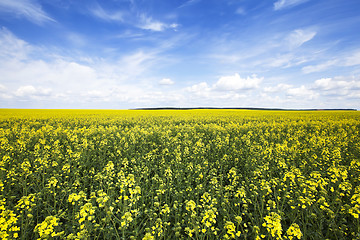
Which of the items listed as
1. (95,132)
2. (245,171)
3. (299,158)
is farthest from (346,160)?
(95,132)

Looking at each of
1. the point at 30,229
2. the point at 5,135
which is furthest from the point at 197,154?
the point at 5,135

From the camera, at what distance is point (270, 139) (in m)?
11.4

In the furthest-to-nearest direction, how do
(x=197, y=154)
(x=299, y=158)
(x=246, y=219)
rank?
(x=197, y=154)
(x=299, y=158)
(x=246, y=219)

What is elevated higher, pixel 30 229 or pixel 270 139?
pixel 270 139

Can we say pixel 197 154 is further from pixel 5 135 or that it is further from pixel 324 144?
pixel 5 135

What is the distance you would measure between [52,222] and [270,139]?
11917 millimetres

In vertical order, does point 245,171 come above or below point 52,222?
below

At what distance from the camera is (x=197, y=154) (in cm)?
801

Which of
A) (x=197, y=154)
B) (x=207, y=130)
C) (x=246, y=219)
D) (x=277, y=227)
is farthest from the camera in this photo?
(x=207, y=130)

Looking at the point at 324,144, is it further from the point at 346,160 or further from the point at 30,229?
the point at 30,229

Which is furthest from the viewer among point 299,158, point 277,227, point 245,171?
point 299,158

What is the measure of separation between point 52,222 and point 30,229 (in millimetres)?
2257

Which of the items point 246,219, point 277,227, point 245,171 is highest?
point 277,227

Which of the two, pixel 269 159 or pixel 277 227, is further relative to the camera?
pixel 269 159
